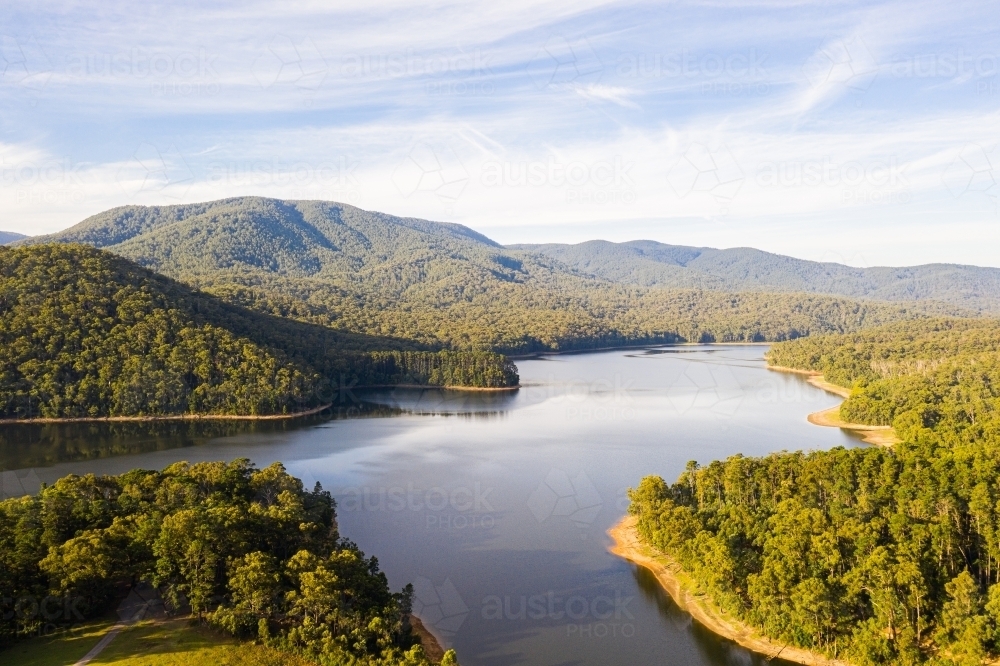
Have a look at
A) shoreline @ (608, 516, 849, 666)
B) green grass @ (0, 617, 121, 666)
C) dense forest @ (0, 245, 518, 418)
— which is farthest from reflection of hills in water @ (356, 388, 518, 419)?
green grass @ (0, 617, 121, 666)

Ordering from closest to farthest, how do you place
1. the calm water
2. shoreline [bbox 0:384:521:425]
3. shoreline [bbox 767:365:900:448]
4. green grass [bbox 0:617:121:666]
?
1. green grass [bbox 0:617:121:666]
2. the calm water
3. shoreline [bbox 767:365:900:448]
4. shoreline [bbox 0:384:521:425]

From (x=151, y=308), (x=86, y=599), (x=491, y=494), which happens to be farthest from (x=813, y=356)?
(x=86, y=599)

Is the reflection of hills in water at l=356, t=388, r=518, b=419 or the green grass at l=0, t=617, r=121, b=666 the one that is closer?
the green grass at l=0, t=617, r=121, b=666

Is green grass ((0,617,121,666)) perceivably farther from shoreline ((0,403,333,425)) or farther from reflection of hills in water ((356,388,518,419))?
reflection of hills in water ((356,388,518,419))

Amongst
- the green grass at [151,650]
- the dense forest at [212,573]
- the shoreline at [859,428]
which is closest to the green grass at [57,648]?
the green grass at [151,650]

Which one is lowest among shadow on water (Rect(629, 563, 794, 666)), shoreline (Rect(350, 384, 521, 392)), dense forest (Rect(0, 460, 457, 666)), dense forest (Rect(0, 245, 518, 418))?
shadow on water (Rect(629, 563, 794, 666))

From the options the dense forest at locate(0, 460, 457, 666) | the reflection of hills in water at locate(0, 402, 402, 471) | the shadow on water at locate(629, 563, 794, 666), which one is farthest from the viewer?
the reflection of hills in water at locate(0, 402, 402, 471)

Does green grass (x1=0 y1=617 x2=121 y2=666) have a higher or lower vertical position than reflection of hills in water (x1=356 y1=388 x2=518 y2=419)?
lower

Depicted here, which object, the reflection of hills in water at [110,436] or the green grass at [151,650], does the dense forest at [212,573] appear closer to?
the green grass at [151,650]
